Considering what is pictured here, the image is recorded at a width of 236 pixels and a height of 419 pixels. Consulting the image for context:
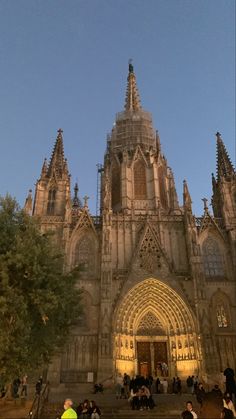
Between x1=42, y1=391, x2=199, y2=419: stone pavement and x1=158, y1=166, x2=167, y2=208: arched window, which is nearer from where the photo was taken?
x1=42, y1=391, x2=199, y2=419: stone pavement

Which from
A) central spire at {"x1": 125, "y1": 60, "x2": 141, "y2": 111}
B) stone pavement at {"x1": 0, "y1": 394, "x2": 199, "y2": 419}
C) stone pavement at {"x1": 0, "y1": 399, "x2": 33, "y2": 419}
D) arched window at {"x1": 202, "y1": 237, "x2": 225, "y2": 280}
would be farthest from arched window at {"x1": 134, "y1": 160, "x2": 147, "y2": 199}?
stone pavement at {"x1": 0, "y1": 399, "x2": 33, "y2": 419}

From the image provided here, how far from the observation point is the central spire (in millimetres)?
40906

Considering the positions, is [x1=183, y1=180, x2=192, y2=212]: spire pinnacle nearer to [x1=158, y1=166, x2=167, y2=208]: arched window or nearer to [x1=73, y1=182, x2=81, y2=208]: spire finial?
[x1=158, y1=166, x2=167, y2=208]: arched window

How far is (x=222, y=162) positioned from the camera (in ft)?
104

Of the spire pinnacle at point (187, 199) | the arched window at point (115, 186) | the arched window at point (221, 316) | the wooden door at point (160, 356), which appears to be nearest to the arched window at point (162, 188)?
the spire pinnacle at point (187, 199)

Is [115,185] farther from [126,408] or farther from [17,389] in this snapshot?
[126,408]

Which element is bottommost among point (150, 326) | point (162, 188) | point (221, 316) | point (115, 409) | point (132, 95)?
point (115, 409)

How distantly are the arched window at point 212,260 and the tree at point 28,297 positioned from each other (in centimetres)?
1359

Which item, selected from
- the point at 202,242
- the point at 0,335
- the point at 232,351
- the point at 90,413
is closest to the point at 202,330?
the point at 232,351

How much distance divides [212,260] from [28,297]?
666 inches

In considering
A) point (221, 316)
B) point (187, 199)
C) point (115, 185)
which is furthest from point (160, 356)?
point (115, 185)

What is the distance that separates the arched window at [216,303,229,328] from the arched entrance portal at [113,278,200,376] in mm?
2049

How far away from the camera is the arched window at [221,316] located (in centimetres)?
2380

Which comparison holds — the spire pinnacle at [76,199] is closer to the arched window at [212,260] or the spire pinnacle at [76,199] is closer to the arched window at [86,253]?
the arched window at [86,253]
